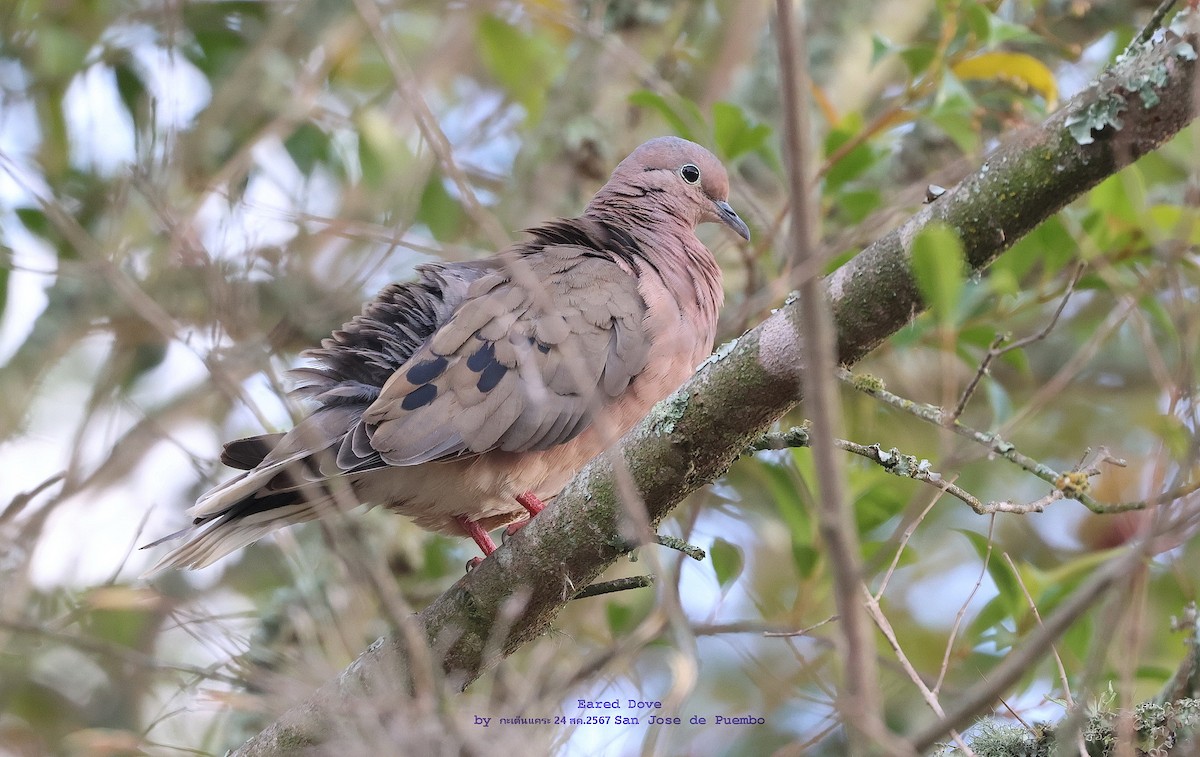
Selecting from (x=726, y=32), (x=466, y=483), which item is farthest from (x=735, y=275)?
(x=466, y=483)

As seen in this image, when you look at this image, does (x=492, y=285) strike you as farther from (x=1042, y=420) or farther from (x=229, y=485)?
(x=1042, y=420)

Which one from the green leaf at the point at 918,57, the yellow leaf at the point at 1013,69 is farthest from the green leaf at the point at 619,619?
the yellow leaf at the point at 1013,69

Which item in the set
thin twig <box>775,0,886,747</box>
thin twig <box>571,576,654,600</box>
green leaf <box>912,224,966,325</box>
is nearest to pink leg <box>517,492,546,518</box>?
thin twig <box>571,576,654,600</box>

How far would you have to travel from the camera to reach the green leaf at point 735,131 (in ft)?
12.4

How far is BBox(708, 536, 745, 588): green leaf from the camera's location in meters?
3.47

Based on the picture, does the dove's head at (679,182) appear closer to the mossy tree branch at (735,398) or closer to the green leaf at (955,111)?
the green leaf at (955,111)

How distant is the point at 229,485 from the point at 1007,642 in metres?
2.41

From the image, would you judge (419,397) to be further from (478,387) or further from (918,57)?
(918,57)

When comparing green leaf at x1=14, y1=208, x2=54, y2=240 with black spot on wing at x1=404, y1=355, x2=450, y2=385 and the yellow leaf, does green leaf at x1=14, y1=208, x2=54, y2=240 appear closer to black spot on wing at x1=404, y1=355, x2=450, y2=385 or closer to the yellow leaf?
black spot on wing at x1=404, y1=355, x2=450, y2=385

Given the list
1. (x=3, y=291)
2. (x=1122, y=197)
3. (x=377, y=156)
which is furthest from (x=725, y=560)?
(x=3, y=291)

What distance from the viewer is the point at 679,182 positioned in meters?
4.34

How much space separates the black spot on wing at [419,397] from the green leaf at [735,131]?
1407mm

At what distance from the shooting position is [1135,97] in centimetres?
194

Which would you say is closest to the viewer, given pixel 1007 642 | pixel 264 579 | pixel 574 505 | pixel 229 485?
pixel 574 505
